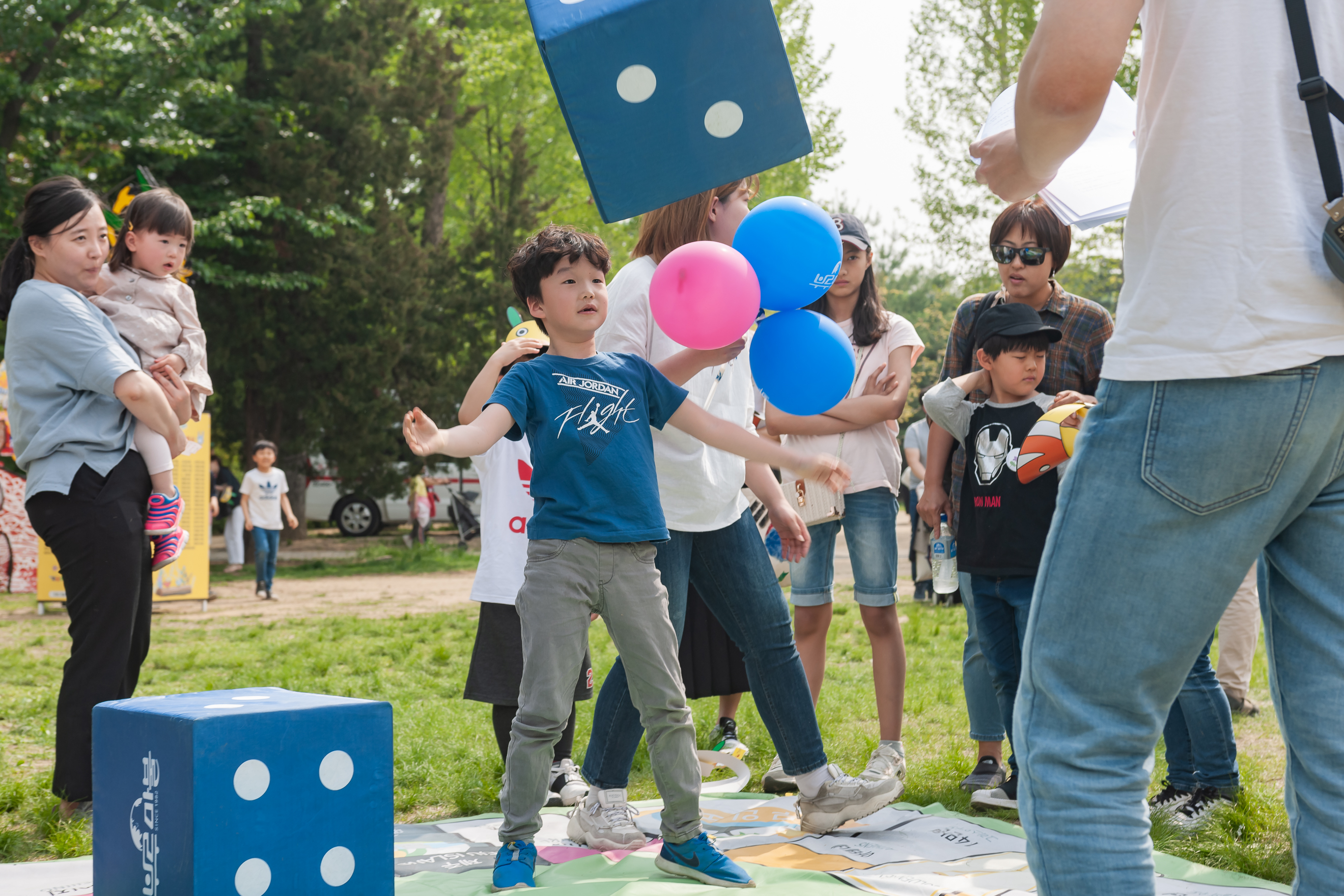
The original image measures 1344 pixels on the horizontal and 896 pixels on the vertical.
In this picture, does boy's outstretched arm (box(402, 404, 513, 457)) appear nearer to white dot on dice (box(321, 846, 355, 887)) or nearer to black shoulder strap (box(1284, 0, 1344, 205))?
white dot on dice (box(321, 846, 355, 887))

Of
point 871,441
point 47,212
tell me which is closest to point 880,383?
point 871,441

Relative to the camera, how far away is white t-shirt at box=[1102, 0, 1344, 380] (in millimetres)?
1385

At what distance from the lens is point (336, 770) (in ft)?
7.82

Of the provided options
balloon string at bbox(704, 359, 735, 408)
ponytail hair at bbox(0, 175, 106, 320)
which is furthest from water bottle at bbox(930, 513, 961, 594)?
ponytail hair at bbox(0, 175, 106, 320)

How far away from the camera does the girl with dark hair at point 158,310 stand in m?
3.70

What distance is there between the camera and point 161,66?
16359 mm

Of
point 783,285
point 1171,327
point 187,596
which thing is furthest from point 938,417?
point 187,596

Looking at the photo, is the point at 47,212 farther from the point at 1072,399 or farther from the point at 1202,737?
the point at 1202,737

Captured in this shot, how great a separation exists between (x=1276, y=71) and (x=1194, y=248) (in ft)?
0.81

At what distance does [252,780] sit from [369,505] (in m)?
21.1

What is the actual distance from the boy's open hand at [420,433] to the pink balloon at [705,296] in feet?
2.39

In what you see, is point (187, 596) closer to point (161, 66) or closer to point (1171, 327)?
point (161, 66)

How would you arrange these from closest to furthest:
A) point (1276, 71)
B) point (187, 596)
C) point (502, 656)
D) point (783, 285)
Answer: point (1276, 71) → point (783, 285) → point (502, 656) → point (187, 596)

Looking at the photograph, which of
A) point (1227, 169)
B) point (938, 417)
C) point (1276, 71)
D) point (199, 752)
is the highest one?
point (1276, 71)
